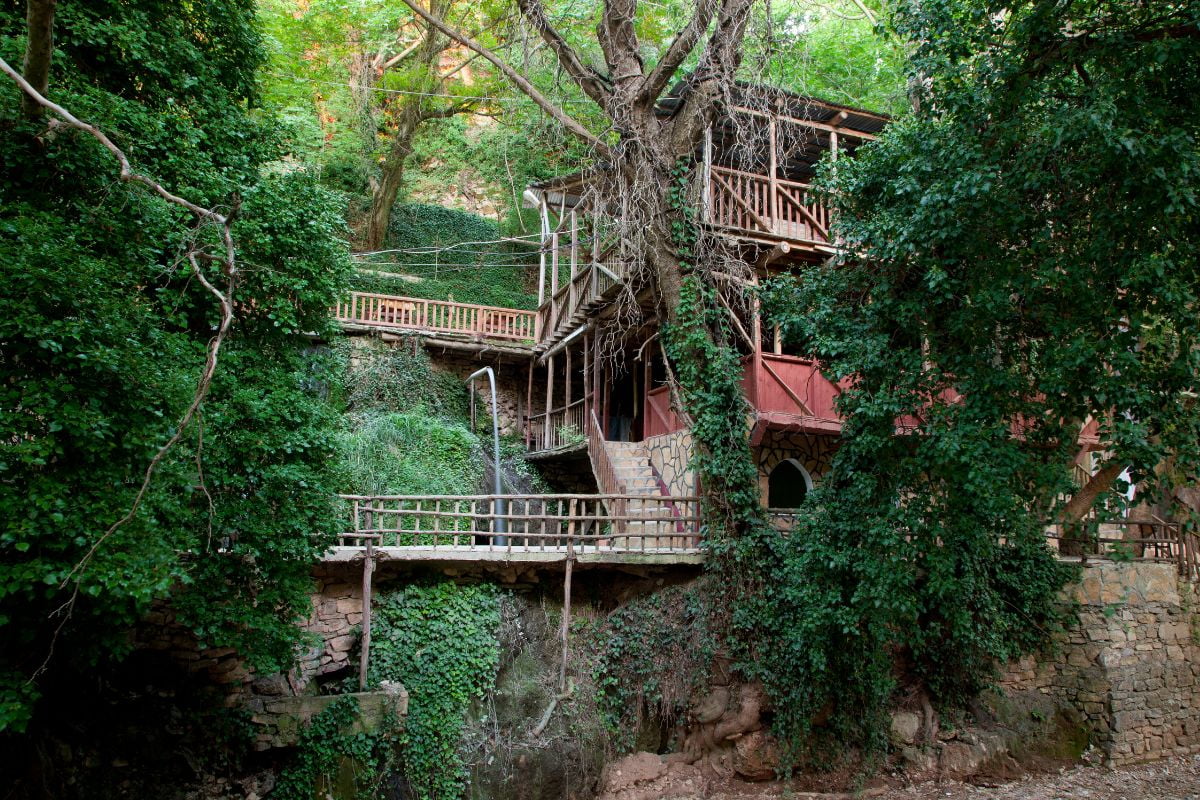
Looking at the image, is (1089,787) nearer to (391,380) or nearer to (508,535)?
(508,535)

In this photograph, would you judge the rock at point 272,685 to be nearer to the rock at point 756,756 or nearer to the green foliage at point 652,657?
the green foliage at point 652,657

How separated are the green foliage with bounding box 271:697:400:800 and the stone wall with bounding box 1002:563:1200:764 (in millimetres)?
9100

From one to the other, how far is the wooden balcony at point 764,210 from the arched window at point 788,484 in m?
3.73

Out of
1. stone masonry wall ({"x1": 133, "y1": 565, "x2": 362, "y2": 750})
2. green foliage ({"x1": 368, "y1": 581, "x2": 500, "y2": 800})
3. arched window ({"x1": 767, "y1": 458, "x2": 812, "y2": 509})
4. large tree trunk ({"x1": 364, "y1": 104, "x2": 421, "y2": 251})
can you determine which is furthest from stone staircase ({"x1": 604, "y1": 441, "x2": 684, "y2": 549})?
large tree trunk ({"x1": 364, "y1": 104, "x2": 421, "y2": 251})

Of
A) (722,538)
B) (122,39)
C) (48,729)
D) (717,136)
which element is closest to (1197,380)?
(722,538)

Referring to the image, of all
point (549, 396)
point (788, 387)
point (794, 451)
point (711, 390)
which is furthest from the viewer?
point (549, 396)

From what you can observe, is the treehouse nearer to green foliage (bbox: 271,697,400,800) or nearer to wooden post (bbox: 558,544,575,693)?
wooden post (bbox: 558,544,575,693)

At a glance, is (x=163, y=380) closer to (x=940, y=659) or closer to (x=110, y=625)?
(x=110, y=625)

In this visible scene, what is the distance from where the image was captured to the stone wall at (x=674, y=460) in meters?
12.7

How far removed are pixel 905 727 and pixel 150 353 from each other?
10217 mm

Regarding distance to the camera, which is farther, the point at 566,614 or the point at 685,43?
the point at 685,43

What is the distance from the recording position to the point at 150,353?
20.4ft

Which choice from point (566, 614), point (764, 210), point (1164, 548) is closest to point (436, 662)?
point (566, 614)

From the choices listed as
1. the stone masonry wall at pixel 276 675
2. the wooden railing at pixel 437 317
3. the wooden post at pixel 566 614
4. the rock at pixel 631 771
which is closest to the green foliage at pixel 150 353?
the stone masonry wall at pixel 276 675
